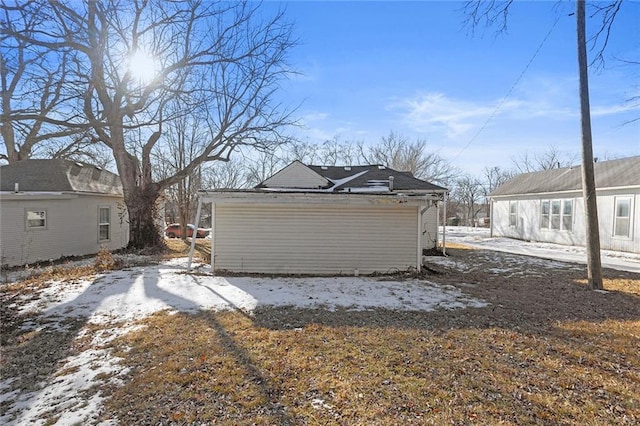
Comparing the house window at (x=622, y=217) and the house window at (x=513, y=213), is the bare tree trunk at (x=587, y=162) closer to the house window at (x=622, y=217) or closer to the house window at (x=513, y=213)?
the house window at (x=622, y=217)

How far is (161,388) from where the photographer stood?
10.9 ft

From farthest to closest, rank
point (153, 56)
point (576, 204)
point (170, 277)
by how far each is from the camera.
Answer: point (576, 204) < point (153, 56) < point (170, 277)

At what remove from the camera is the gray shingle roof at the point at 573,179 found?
1382cm

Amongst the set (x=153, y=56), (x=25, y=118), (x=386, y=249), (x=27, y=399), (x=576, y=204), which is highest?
(x=153, y=56)

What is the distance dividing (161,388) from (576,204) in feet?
61.3

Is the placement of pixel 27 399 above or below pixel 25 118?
below

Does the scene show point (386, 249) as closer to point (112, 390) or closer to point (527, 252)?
point (112, 390)

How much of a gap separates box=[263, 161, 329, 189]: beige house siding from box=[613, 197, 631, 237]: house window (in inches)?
486

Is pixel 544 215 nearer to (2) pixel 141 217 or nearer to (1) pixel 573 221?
(1) pixel 573 221

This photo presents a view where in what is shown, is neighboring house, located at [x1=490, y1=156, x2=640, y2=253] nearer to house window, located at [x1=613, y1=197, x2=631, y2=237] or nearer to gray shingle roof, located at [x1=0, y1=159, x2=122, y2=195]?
house window, located at [x1=613, y1=197, x2=631, y2=237]

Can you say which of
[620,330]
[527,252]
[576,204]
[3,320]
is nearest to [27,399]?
[3,320]

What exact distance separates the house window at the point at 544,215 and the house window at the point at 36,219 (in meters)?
22.7

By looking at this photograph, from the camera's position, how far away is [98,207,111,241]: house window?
563 inches

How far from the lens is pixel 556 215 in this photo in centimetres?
1678
